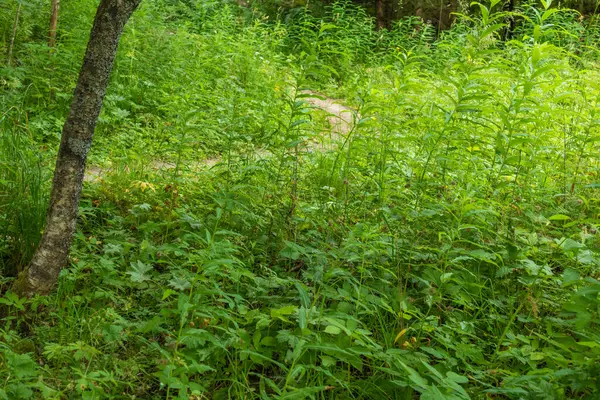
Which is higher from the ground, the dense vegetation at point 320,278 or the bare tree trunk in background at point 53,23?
the bare tree trunk in background at point 53,23

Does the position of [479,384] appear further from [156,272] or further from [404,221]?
[156,272]

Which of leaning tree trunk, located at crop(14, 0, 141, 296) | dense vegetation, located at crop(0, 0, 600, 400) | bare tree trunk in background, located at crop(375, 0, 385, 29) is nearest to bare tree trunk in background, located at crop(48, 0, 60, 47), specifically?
dense vegetation, located at crop(0, 0, 600, 400)

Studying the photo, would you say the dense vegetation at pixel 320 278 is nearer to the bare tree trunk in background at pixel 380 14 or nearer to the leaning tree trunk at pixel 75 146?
the leaning tree trunk at pixel 75 146

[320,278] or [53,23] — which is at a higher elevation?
[53,23]

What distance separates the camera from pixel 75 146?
316 centimetres

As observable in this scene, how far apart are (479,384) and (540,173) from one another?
99.7 inches

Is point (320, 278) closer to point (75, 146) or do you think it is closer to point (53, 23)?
point (75, 146)

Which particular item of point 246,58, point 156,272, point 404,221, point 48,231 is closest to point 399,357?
point 404,221

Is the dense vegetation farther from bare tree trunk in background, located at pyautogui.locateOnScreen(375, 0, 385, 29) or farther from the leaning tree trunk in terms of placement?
bare tree trunk in background, located at pyautogui.locateOnScreen(375, 0, 385, 29)

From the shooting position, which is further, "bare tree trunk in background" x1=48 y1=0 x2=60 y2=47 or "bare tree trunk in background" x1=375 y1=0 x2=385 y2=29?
"bare tree trunk in background" x1=375 y1=0 x2=385 y2=29

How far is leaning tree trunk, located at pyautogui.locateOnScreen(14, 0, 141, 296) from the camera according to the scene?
10.0 ft

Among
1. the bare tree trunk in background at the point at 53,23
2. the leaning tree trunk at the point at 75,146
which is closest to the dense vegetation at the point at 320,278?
the leaning tree trunk at the point at 75,146

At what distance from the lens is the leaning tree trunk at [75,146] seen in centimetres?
305

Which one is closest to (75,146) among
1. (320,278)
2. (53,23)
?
(320,278)
